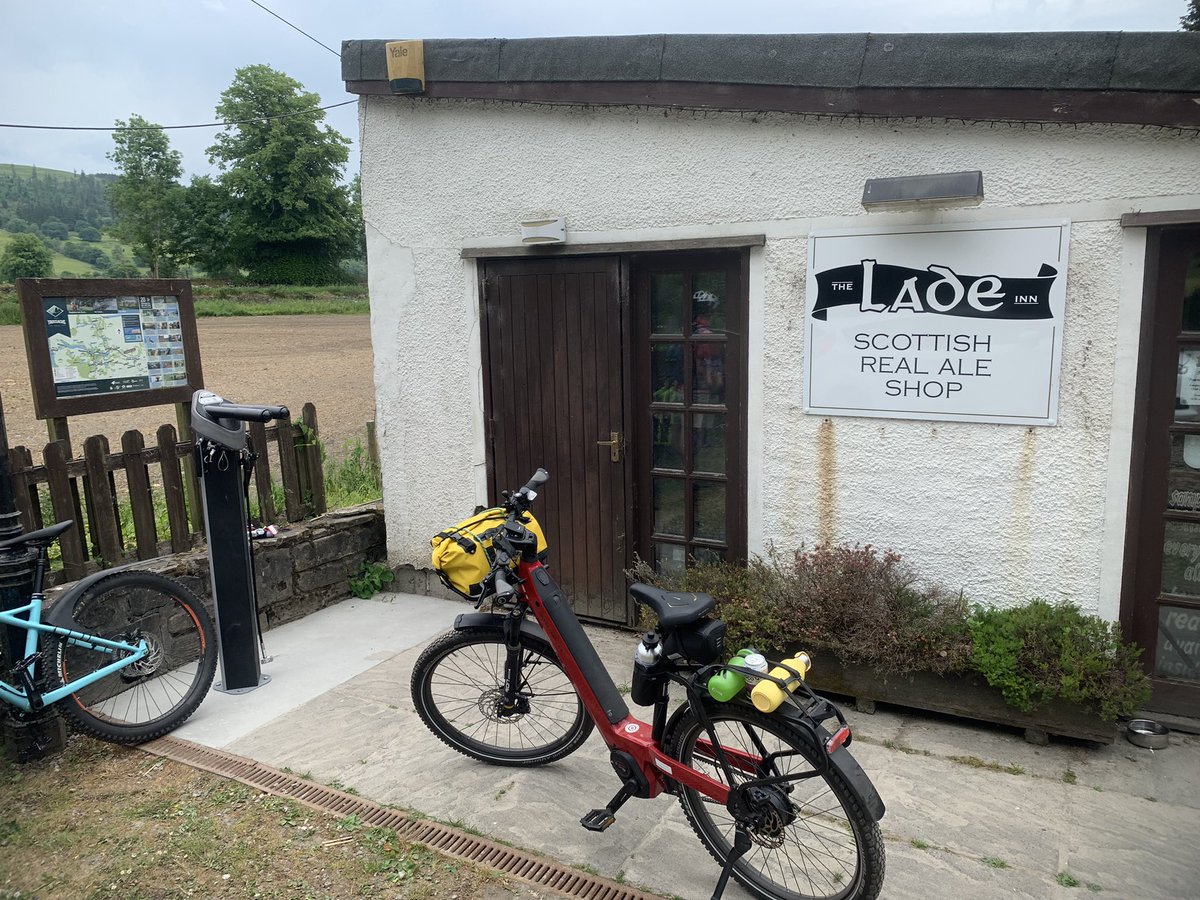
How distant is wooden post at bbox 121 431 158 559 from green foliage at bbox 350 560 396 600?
55.5 inches

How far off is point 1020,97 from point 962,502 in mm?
1898

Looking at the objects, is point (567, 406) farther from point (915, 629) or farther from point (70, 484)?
point (70, 484)

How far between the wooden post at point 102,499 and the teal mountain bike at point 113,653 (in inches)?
19.7

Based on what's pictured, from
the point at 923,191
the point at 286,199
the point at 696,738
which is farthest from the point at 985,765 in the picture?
the point at 286,199

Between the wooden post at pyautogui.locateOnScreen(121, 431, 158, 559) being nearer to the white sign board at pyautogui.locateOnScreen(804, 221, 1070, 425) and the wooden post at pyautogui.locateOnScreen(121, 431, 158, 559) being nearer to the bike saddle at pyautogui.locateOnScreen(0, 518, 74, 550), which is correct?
the bike saddle at pyautogui.locateOnScreen(0, 518, 74, 550)

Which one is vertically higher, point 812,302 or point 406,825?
point 812,302

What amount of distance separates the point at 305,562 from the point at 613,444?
2295 mm

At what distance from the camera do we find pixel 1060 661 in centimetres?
358

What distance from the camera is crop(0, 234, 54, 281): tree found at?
42.2m

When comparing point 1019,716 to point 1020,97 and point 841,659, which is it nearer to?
point 841,659

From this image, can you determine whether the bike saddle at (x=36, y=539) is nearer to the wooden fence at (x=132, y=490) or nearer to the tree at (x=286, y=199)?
the wooden fence at (x=132, y=490)

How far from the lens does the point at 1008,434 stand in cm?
393

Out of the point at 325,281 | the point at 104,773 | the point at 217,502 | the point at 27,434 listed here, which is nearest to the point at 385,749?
the point at 104,773

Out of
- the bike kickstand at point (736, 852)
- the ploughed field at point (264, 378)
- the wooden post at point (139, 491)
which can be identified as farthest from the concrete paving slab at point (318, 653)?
the ploughed field at point (264, 378)
